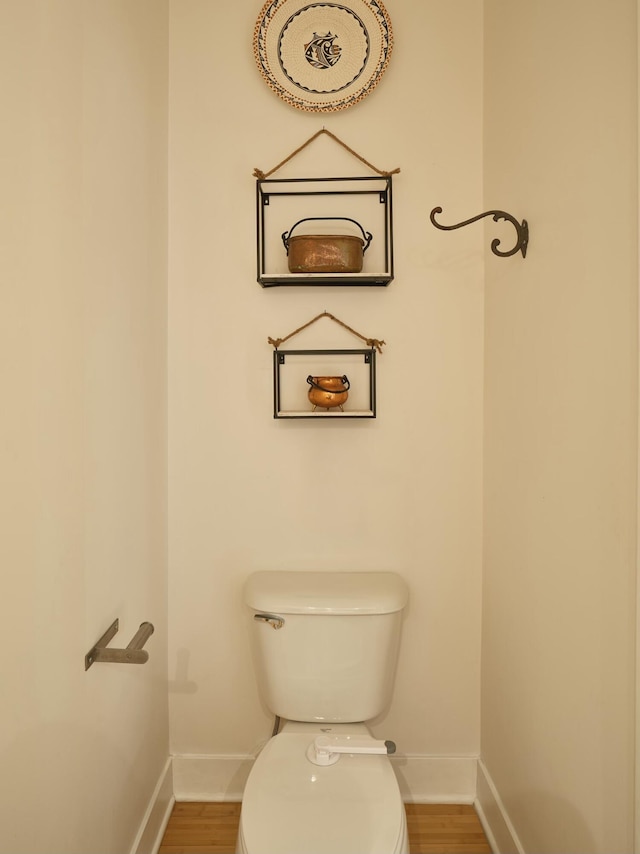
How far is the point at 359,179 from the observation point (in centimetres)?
160

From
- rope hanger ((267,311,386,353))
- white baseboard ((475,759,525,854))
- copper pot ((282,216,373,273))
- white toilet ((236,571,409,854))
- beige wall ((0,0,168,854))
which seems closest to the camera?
beige wall ((0,0,168,854))

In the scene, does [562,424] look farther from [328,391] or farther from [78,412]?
[78,412]

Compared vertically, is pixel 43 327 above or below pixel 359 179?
below

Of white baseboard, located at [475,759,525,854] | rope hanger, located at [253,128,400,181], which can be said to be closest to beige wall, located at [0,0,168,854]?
rope hanger, located at [253,128,400,181]

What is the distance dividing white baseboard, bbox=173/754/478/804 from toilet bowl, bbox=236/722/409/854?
1.54 ft

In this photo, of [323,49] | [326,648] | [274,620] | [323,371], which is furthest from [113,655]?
[323,49]

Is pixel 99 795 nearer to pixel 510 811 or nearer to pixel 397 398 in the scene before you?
pixel 510 811

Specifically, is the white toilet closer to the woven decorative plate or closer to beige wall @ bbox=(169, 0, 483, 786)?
beige wall @ bbox=(169, 0, 483, 786)

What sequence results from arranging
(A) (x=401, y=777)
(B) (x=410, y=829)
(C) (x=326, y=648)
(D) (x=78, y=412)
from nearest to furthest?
(D) (x=78, y=412)
(C) (x=326, y=648)
(B) (x=410, y=829)
(A) (x=401, y=777)

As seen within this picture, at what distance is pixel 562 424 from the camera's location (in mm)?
1175

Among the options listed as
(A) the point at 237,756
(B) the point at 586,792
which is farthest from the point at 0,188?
(A) the point at 237,756

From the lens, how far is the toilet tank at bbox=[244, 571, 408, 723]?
1.47m

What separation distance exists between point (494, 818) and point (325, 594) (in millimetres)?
769

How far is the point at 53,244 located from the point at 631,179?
3.24ft
